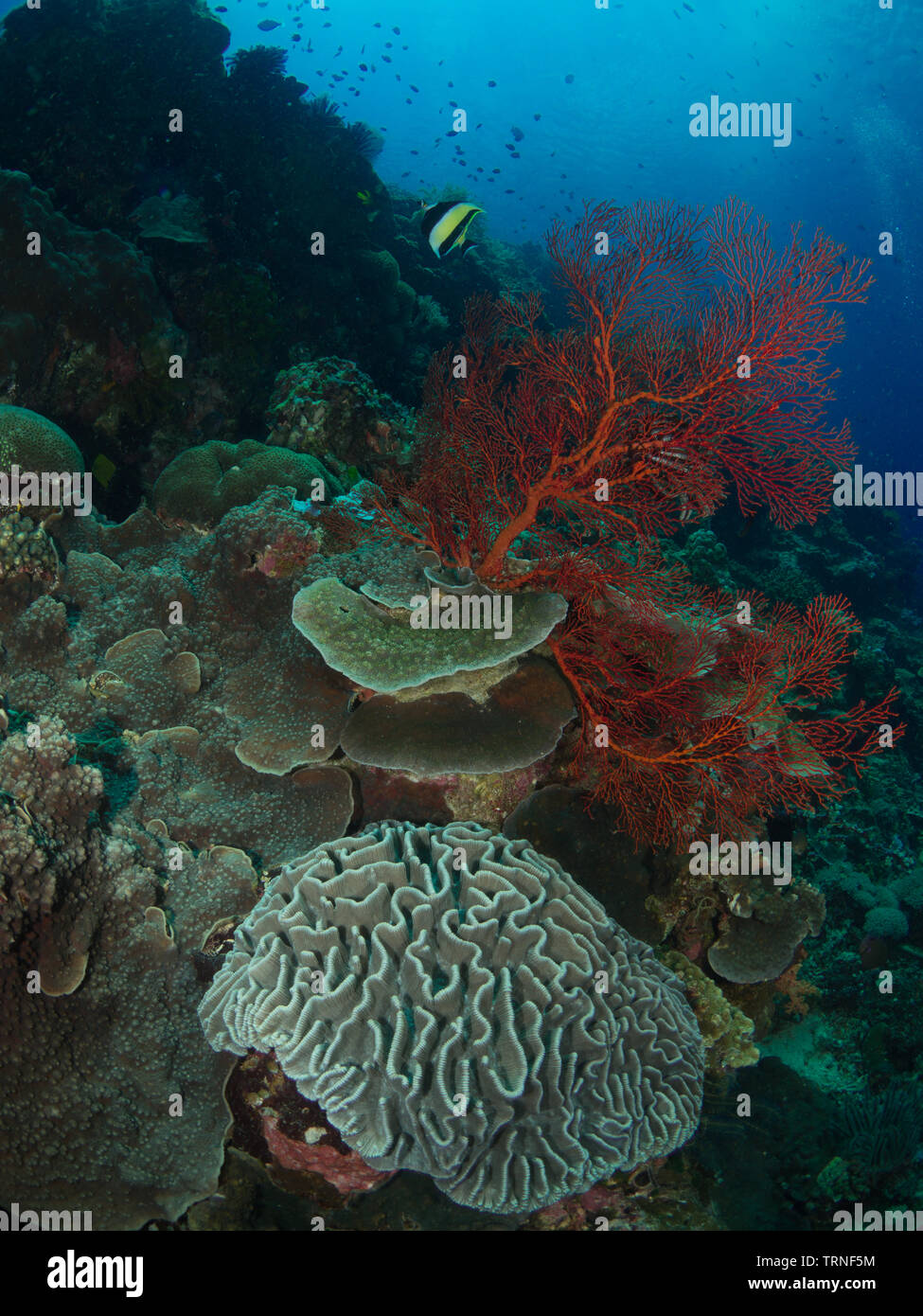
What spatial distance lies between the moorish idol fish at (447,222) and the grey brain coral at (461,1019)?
705cm

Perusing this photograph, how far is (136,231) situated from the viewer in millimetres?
9180

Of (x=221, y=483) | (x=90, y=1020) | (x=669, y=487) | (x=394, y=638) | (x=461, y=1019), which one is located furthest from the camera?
(x=221, y=483)

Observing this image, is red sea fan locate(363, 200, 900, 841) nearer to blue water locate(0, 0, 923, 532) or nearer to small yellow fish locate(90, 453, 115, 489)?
small yellow fish locate(90, 453, 115, 489)

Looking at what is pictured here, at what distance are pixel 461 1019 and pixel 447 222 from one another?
7.91 m

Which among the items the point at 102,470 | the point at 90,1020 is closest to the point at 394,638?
the point at 90,1020

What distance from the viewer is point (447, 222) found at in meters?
7.18

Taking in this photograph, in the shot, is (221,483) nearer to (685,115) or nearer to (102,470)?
(102,470)

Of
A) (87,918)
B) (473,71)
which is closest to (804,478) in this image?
(87,918)

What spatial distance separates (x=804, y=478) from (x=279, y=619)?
147 inches

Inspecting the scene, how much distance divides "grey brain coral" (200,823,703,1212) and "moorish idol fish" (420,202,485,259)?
7046mm

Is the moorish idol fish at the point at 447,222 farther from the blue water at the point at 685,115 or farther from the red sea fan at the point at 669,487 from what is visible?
the blue water at the point at 685,115

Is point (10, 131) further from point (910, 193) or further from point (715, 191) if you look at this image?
point (715, 191)

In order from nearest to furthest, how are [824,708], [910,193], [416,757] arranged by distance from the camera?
1. [416,757]
2. [824,708]
3. [910,193]
